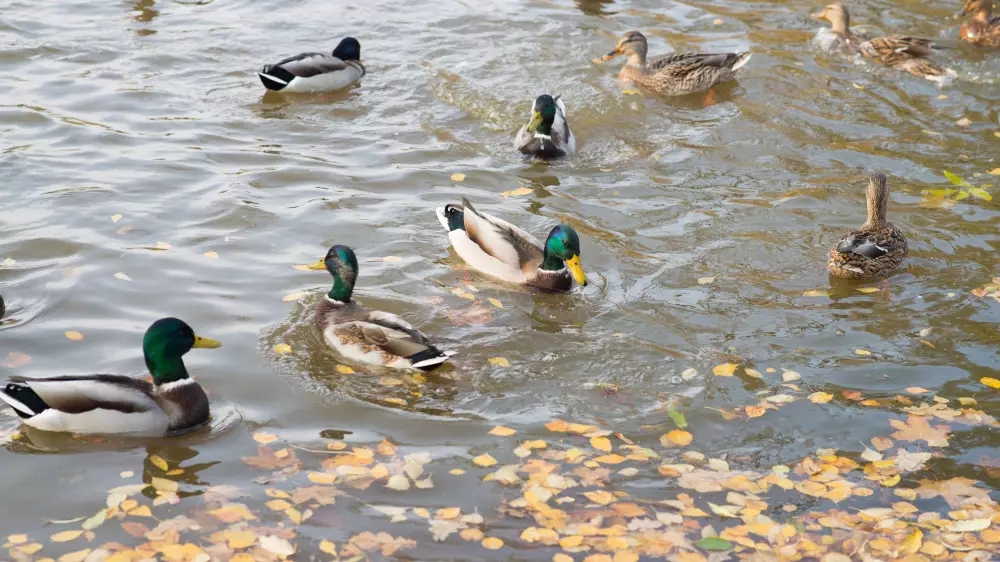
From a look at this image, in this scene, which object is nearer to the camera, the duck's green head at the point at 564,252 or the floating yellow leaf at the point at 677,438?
the floating yellow leaf at the point at 677,438

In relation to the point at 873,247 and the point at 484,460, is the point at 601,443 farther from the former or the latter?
the point at 873,247

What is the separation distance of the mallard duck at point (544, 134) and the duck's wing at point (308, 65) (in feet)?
9.27

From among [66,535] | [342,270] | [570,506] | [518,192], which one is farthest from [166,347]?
[518,192]

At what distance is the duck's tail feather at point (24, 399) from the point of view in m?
6.27

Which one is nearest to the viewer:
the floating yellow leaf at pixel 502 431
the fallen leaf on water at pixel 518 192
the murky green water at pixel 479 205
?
the floating yellow leaf at pixel 502 431

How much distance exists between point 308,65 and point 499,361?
654 centimetres

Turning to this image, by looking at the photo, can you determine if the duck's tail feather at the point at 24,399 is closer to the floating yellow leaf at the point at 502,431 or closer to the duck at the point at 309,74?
the floating yellow leaf at the point at 502,431

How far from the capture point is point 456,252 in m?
9.43

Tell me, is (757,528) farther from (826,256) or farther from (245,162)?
(245,162)

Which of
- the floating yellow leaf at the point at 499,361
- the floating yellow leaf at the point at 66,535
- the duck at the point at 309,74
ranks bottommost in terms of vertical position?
the floating yellow leaf at the point at 499,361

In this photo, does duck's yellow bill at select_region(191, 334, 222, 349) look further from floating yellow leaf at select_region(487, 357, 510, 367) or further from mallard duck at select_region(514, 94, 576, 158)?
mallard duck at select_region(514, 94, 576, 158)

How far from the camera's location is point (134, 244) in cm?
914

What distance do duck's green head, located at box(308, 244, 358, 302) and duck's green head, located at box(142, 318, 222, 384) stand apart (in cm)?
139

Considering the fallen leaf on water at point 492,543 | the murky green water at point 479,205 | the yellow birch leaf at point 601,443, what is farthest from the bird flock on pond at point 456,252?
the fallen leaf on water at point 492,543
